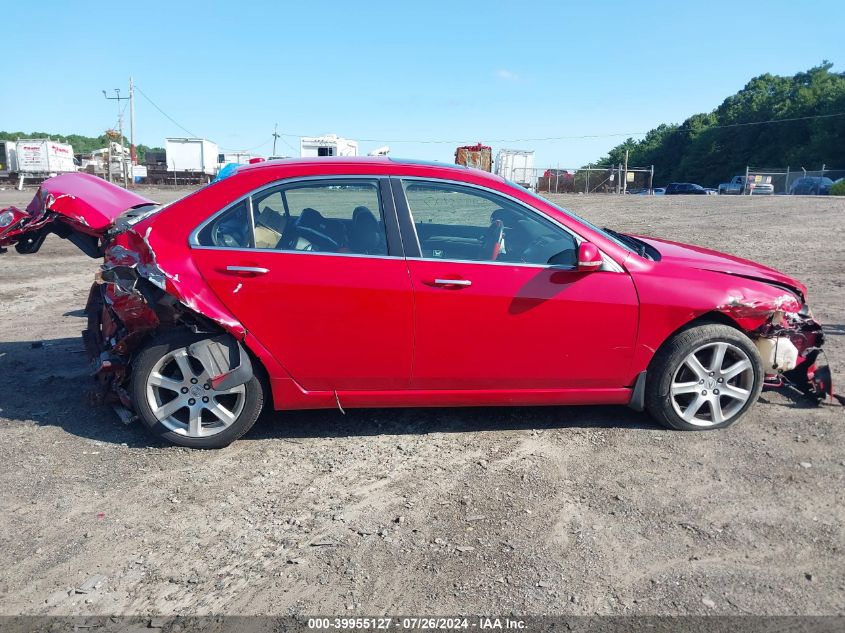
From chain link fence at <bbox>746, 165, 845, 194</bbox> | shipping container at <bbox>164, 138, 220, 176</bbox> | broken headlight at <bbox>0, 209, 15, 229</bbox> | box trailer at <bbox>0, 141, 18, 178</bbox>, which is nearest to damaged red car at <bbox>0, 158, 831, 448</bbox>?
broken headlight at <bbox>0, 209, 15, 229</bbox>

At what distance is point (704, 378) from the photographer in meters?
4.56

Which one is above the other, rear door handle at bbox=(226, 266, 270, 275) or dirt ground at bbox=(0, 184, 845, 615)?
rear door handle at bbox=(226, 266, 270, 275)

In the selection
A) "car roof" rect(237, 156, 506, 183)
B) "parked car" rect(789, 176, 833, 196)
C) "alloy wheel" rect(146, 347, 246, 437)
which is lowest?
"alloy wheel" rect(146, 347, 246, 437)

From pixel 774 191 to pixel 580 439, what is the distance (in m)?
46.5

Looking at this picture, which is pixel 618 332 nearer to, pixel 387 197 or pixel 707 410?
pixel 707 410

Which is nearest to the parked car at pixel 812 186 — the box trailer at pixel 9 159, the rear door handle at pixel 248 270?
the rear door handle at pixel 248 270

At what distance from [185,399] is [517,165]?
3942 centimetres

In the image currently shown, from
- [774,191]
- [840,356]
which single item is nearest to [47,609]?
[840,356]

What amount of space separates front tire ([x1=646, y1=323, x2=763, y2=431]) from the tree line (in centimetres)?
6242

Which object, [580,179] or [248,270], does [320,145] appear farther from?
[248,270]

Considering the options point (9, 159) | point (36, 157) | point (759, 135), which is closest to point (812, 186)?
point (759, 135)

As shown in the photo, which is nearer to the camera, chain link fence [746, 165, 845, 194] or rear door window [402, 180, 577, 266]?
rear door window [402, 180, 577, 266]

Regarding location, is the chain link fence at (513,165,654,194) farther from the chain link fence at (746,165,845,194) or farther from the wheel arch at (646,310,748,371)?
the wheel arch at (646,310,748,371)

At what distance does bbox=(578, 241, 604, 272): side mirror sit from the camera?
166 inches
